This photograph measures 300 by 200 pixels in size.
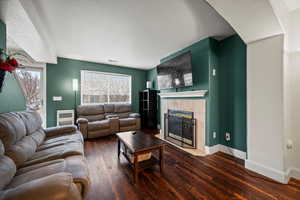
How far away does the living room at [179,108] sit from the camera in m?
1.32

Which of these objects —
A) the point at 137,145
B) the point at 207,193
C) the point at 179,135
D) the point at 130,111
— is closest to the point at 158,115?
the point at 130,111

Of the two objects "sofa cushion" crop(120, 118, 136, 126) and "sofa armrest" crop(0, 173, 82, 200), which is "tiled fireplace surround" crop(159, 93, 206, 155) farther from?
"sofa armrest" crop(0, 173, 82, 200)

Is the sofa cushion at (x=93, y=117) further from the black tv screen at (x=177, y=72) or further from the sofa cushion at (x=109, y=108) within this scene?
the black tv screen at (x=177, y=72)

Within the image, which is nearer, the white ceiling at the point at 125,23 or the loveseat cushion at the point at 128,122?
the white ceiling at the point at 125,23

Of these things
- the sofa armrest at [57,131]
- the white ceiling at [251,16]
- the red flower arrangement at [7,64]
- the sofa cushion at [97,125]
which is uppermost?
the white ceiling at [251,16]

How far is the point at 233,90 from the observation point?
2311 millimetres

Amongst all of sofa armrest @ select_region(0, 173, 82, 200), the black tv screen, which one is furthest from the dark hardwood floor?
the black tv screen

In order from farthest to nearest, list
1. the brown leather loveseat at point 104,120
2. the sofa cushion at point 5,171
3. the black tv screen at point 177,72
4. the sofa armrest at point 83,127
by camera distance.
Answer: the brown leather loveseat at point 104,120 → the sofa armrest at point 83,127 → the black tv screen at point 177,72 → the sofa cushion at point 5,171

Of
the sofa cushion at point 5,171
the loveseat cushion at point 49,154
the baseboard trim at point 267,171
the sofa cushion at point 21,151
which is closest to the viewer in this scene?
the sofa cushion at point 5,171

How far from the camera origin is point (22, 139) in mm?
1475

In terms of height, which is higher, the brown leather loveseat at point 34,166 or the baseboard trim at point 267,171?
the brown leather loveseat at point 34,166

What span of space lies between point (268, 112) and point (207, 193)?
1400mm

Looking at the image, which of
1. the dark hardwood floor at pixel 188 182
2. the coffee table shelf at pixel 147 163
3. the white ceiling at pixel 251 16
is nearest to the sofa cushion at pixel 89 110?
the dark hardwood floor at pixel 188 182

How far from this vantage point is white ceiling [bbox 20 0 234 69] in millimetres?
1580
